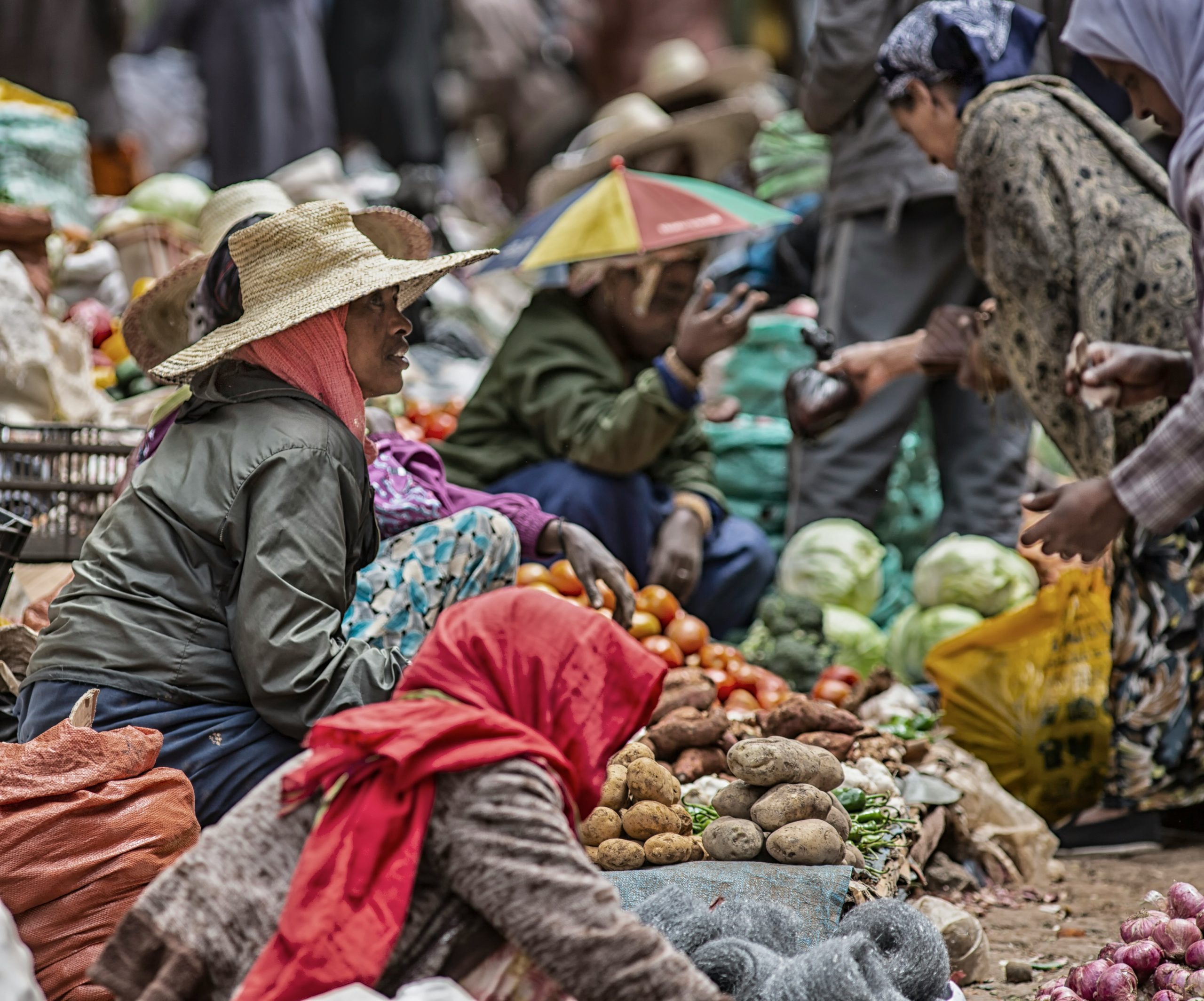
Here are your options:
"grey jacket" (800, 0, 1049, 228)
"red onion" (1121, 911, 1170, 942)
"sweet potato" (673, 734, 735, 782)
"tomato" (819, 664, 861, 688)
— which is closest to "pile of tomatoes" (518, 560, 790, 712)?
"tomato" (819, 664, 861, 688)

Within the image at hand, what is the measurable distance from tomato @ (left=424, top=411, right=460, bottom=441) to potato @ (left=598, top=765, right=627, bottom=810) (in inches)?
96.5

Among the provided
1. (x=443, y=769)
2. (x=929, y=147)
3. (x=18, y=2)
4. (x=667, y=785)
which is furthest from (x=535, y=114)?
(x=443, y=769)

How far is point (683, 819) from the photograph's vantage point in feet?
9.21

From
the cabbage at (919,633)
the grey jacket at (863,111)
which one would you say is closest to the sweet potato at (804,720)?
the cabbage at (919,633)

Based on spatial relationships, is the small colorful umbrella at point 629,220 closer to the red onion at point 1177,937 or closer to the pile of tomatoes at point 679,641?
the pile of tomatoes at point 679,641

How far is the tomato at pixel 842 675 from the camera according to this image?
4.34 m

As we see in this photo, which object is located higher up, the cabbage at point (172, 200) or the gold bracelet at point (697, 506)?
the cabbage at point (172, 200)

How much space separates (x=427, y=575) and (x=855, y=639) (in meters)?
2.64

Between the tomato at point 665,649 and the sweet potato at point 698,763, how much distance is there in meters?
0.69

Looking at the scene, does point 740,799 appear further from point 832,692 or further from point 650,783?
point 832,692

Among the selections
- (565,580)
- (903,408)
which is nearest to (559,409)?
(565,580)

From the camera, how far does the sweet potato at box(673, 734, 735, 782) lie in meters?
3.13

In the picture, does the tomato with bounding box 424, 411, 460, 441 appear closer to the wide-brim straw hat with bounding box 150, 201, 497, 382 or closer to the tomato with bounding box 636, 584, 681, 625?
the tomato with bounding box 636, 584, 681, 625

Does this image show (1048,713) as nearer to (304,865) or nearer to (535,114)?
(304,865)
